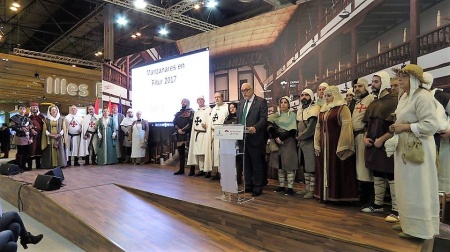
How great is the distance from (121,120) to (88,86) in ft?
25.1

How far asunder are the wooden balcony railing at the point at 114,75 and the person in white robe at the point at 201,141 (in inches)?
144

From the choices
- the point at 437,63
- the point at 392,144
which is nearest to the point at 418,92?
the point at 392,144

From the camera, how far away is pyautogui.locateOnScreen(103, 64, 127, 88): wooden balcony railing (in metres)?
7.76

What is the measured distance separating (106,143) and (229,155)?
444 cm

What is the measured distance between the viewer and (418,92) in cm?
217

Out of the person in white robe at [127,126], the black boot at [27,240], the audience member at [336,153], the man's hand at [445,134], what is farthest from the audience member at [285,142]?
the person in white robe at [127,126]

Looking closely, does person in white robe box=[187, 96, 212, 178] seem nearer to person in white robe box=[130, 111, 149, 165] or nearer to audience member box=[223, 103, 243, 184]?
audience member box=[223, 103, 243, 184]

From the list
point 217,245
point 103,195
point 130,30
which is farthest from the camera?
point 130,30

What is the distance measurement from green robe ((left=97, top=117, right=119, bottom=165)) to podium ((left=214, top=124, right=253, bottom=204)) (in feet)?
13.9

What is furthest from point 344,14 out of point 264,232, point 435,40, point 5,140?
point 5,140

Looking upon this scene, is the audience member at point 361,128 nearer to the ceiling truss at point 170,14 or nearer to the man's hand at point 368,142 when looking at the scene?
the man's hand at point 368,142

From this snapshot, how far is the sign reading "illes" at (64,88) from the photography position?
1199cm

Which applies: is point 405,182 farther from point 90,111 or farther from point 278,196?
point 90,111

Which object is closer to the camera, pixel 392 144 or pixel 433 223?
pixel 433 223
